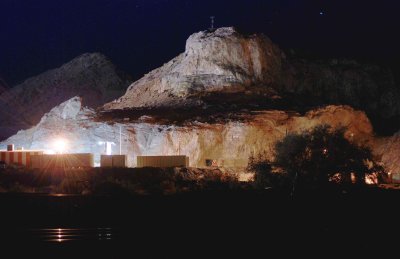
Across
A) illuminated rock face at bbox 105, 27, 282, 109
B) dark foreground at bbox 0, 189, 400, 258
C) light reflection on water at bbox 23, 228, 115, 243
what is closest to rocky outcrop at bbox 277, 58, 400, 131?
illuminated rock face at bbox 105, 27, 282, 109

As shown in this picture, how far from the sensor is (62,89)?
105 meters

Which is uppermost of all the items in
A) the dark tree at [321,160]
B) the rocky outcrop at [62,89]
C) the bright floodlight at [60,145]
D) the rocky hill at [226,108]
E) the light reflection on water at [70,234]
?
the rocky outcrop at [62,89]

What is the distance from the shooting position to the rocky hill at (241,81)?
2055 inches

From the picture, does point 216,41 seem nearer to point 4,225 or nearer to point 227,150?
point 227,150

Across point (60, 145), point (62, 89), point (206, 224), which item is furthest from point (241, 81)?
point (62, 89)

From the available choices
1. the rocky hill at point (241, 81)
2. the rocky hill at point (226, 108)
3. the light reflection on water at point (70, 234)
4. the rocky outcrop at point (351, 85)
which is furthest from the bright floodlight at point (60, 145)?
the rocky outcrop at point (351, 85)

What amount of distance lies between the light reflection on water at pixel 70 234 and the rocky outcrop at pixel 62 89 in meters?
78.4

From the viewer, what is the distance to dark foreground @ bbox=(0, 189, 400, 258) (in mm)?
17203

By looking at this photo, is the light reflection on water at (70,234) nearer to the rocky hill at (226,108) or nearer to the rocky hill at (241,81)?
the rocky hill at (226,108)

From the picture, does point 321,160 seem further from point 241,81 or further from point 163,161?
point 241,81

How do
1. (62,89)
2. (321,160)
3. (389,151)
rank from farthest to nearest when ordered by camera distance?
(62,89) → (389,151) → (321,160)

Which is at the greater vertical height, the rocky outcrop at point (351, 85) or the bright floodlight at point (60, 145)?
the rocky outcrop at point (351, 85)

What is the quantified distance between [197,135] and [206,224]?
20.8m

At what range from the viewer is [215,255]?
16.3 metres
